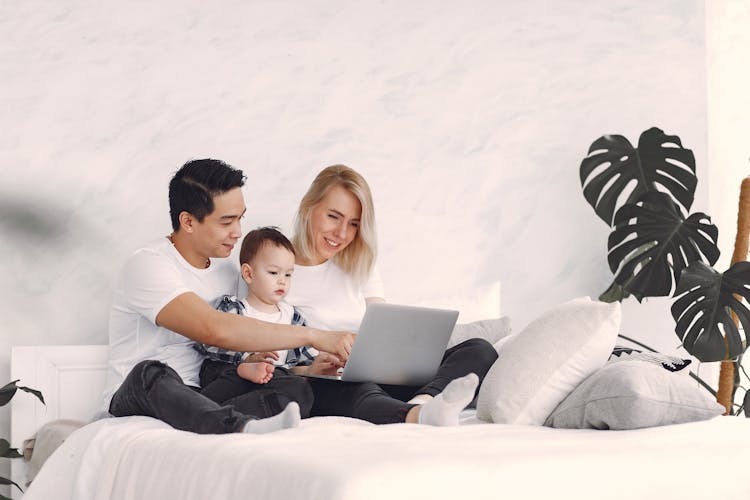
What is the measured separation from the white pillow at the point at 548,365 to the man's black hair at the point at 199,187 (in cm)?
96

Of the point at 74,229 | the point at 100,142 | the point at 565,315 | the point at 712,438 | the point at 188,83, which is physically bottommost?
the point at 712,438

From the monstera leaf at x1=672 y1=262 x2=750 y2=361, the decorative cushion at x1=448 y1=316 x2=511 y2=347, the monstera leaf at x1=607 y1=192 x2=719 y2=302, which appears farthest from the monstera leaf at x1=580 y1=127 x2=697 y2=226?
the decorative cushion at x1=448 y1=316 x2=511 y2=347

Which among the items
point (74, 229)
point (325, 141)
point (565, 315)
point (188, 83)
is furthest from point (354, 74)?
point (565, 315)

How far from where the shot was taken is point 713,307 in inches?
134

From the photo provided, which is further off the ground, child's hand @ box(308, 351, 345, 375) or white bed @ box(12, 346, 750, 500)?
child's hand @ box(308, 351, 345, 375)

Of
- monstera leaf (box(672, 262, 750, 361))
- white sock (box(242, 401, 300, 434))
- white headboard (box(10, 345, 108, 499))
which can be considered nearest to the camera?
white sock (box(242, 401, 300, 434))

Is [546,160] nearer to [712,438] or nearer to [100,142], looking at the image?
[100,142]

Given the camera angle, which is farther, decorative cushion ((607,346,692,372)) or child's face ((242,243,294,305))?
child's face ((242,243,294,305))

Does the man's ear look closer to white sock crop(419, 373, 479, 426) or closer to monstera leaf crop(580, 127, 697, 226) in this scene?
white sock crop(419, 373, 479, 426)

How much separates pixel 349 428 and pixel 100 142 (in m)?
1.64

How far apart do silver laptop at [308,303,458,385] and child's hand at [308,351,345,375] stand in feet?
0.36

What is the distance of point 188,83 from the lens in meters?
3.37

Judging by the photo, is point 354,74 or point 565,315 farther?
point 354,74

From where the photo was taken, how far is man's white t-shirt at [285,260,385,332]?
3127mm
